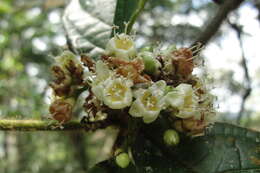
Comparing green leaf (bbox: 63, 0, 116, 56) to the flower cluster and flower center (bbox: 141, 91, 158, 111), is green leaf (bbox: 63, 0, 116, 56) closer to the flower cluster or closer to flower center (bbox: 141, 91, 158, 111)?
the flower cluster

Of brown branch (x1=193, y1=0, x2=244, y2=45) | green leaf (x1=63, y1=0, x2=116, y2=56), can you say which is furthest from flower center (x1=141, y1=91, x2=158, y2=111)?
brown branch (x1=193, y1=0, x2=244, y2=45)

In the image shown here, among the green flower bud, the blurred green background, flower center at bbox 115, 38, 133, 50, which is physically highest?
flower center at bbox 115, 38, 133, 50

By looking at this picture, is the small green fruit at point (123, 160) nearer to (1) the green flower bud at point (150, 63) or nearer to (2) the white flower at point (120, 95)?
(2) the white flower at point (120, 95)

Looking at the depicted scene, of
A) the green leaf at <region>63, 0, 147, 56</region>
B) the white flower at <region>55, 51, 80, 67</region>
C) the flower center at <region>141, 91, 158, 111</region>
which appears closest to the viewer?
the flower center at <region>141, 91, 158, 111</region>

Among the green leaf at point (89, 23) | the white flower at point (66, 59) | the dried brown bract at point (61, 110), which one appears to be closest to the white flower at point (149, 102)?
the dried brown bract at point (61, 110)

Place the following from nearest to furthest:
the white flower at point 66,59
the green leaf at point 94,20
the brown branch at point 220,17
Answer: the white flower at point 66,59, the green leaf at point 94,20, the brown branch at point 220,17

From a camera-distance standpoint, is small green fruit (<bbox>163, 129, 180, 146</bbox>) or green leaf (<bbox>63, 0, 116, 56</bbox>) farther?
green leaf (<bbox>63, 0, 116, 56</bbox>)

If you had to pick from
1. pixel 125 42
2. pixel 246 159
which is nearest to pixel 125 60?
pixel 125 42
